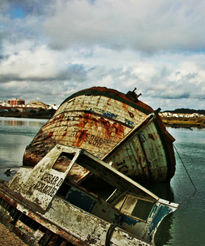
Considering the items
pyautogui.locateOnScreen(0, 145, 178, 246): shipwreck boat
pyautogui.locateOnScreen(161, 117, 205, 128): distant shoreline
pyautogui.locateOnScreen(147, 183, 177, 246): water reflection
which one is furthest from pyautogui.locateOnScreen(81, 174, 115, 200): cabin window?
pyautogui.locateOnScreen(161, 117, 205, 128): distant shoreline

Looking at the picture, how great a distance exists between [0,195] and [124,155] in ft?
14.6

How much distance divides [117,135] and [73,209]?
5008 mm

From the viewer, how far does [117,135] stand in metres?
8.84

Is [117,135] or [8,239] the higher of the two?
[117,135]

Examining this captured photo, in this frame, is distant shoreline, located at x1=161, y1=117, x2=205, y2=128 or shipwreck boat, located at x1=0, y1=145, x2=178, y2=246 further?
distant shoreline, located at x1=161, y1=117, x2=205, y2=128

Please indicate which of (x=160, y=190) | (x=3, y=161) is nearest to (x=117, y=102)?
(x=160, y=190)

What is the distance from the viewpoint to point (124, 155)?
27.6ft

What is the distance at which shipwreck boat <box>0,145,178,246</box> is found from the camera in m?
3.78

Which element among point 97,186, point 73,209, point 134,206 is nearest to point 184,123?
point 97,186

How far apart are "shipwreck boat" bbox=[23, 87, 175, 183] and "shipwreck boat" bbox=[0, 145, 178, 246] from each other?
8.85 feet

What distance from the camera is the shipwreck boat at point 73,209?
3781mm

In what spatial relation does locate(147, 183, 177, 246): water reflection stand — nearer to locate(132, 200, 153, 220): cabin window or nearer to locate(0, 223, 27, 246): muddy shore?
locate(132, 200, 153, 220): cabin window

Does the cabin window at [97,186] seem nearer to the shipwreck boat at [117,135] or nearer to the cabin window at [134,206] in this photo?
the shipwreck boat at [117,135]

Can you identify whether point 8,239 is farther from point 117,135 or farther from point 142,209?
point 117,135
